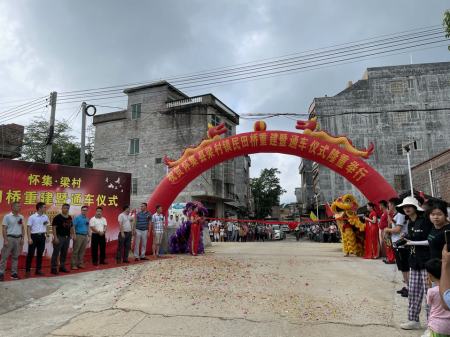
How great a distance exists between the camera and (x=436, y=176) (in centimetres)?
1614

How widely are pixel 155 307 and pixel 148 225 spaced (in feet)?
16.0

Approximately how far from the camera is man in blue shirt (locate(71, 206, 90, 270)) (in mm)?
8518

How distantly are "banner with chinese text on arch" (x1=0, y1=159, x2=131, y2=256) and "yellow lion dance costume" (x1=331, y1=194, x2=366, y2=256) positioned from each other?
6.45m

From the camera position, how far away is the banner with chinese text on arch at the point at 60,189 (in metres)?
8.66

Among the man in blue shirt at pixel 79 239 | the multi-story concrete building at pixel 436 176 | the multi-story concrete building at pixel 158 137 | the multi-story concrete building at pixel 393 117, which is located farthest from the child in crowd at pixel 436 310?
the multi-story concrete building at pixel 393 117

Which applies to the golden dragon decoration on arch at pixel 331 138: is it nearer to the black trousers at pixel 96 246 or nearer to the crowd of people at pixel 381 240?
the crowd of people at pixel 381 240

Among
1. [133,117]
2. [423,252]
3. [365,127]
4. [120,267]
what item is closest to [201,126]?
[133,117]

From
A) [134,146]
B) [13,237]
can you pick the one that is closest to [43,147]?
[134,146]

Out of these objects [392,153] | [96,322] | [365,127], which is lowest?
[96,322]

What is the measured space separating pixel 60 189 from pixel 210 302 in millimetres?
5852

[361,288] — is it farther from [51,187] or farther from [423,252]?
[51,187]

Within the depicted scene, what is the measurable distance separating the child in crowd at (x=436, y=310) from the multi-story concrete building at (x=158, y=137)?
22370 mm

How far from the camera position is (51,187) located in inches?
368

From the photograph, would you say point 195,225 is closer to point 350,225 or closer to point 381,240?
point 350,225
